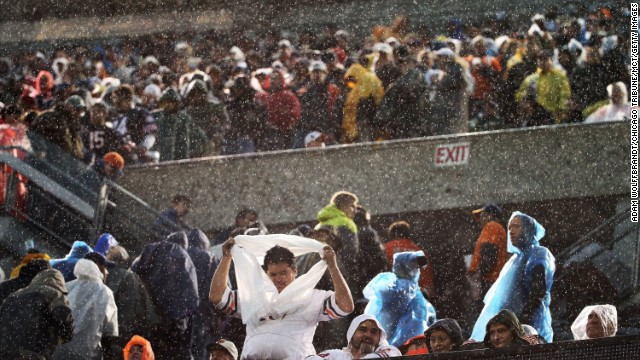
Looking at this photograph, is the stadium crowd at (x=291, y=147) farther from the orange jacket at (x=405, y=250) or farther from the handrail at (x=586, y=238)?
the handrail at (x=586, y=238)

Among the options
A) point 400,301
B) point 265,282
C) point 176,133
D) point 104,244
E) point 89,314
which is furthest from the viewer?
point 176,133

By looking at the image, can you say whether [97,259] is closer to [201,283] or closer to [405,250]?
[201,283]

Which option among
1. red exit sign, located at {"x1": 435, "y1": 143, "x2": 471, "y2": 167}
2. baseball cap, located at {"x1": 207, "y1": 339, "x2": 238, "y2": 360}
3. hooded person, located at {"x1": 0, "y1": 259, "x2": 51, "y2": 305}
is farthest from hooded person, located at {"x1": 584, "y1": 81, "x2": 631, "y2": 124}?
hooded person, located at {"x1": 0, "y1": 259, "x2": 51, "y2": 305}

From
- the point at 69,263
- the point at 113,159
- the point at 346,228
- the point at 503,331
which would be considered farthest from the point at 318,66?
the point at 503,331

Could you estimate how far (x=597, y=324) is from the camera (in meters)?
10.6

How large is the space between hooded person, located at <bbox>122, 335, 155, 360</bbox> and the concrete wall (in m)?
6.36

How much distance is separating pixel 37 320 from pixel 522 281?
3899 millimetres

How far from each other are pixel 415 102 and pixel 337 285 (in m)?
7.36

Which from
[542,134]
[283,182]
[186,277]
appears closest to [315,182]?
[283,182]

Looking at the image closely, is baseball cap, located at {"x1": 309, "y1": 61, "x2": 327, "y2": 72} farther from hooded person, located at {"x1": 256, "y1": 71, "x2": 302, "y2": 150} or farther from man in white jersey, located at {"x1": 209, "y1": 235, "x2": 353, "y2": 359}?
man in white jersey, located at {"x1": 209, "y1": 235, "x2": 353, "y2": 359}

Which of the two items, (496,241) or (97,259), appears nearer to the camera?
(97,259)

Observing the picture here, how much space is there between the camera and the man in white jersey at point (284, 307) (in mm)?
9852

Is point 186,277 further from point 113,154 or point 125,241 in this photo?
point 113,154

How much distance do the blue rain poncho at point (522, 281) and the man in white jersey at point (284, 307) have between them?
Result: 2173 millimetres
